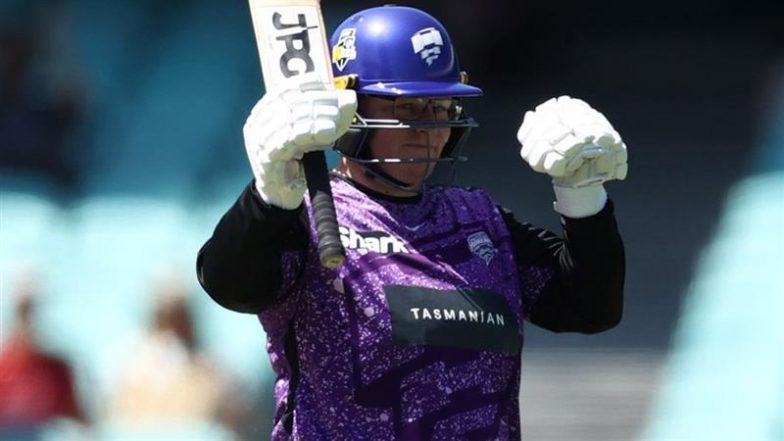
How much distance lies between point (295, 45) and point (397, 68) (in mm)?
206

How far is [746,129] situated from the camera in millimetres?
4629

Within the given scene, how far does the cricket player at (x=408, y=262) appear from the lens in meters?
2.32

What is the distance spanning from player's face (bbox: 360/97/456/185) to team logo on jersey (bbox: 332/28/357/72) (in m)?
0.08

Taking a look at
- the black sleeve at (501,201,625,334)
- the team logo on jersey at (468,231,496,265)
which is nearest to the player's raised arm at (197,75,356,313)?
the team logo on jersey at (468,231,496,265)

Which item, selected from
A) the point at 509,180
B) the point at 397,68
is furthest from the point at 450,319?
the point at 509,180

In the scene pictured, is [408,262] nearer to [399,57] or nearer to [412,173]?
[412,173]

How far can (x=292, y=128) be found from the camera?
2.14 m

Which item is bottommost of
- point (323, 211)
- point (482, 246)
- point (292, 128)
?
point (482, 246)

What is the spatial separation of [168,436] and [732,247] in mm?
1562

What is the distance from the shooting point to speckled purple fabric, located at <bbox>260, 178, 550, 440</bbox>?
2361 mm

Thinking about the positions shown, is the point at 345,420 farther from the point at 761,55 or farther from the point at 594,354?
the point at 761,55

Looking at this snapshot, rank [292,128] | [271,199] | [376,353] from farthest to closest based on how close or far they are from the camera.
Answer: [376,353] → [271,199] → [292,128]

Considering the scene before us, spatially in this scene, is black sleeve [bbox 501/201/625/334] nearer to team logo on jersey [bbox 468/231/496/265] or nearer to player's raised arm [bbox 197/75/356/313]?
team logo on jersey [bbox 468/231/496/265]

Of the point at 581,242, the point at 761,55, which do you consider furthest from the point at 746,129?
the point at 581,242
